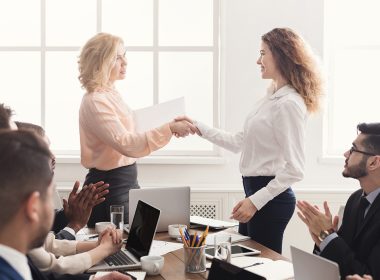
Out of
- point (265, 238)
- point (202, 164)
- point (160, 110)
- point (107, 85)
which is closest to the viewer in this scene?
point (265, 238)

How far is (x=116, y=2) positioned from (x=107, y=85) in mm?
1402

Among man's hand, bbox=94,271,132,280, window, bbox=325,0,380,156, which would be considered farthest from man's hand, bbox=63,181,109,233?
window, bbox=325,0,380,156

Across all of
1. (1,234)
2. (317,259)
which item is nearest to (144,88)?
(317,259)

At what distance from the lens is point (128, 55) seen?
4836 mm

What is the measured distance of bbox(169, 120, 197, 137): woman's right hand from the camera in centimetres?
378

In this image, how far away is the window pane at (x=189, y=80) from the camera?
4.81m

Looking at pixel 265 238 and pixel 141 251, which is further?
pixel 265 238

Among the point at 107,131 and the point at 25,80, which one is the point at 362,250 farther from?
the point at 25,80

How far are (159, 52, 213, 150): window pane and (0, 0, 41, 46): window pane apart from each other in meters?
1.07

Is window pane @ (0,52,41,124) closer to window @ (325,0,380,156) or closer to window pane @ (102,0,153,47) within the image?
window pane @ (102,0,153,47)

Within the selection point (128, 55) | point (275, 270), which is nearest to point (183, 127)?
point (128, 55)

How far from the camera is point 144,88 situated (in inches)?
191

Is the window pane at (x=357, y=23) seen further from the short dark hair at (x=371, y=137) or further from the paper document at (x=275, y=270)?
the paper document at (x=275, y=270)

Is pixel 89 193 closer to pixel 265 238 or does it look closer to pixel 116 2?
pixel 265 238
